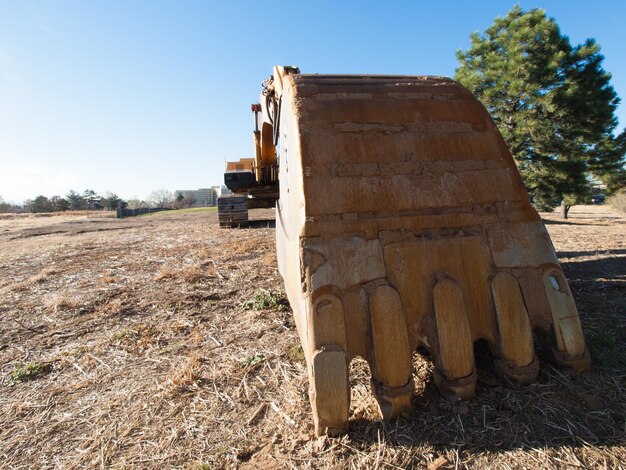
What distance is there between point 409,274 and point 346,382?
0.69 m

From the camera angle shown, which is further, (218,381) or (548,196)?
(548,196)

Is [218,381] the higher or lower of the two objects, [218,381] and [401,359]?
the lower

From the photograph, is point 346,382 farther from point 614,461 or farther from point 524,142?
point 524,142

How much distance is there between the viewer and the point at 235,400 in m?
2.21

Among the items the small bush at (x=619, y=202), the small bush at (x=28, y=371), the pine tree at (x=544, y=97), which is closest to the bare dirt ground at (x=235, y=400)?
the small bush at (x=28, y=371)

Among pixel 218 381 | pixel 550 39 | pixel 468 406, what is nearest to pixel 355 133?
pixel 468 406

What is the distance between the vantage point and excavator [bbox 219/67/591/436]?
185 cm

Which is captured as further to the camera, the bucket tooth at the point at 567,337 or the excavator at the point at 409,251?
the bucket tooth at the point at 567,337

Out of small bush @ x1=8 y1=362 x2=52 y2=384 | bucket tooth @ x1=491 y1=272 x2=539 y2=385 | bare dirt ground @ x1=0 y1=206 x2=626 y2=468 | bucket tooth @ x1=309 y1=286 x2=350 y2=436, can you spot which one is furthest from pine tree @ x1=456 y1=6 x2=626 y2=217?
small bush @ x1=8 y1=362 x2=52 y2=384

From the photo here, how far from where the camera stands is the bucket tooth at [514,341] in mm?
1956

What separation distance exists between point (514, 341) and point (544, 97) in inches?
482

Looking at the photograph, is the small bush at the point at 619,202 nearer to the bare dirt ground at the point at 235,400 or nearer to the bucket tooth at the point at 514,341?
the bare dirt ground at the point at 235,400

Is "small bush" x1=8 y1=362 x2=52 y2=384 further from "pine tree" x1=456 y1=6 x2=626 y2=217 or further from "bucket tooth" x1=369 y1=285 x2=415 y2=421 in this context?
"pine tree" x1=456 y1=6 x2=626 y2=217

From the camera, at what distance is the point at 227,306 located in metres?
4.09
